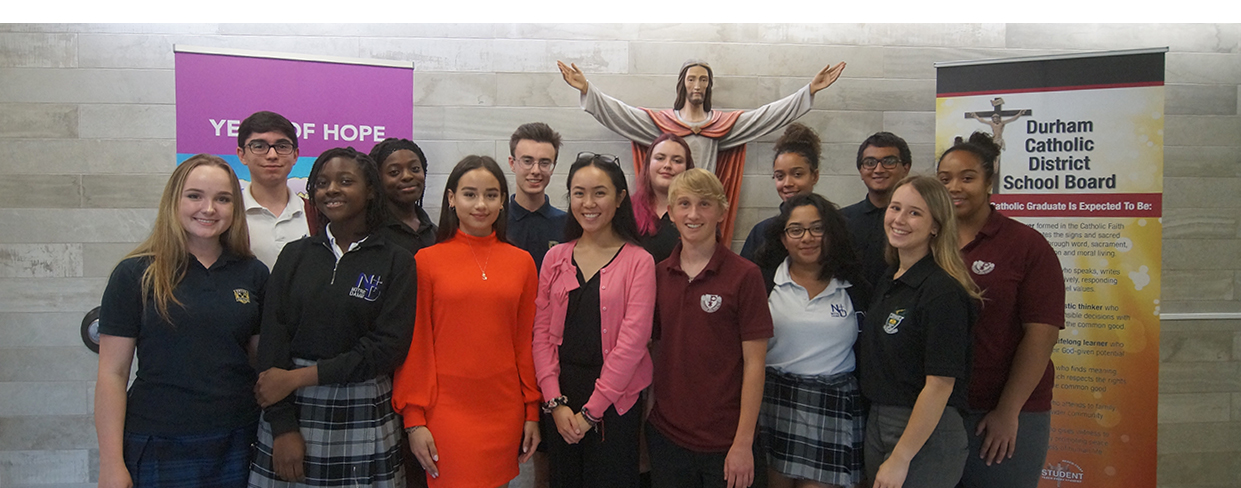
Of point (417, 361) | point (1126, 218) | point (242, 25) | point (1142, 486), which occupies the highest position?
point (242, 25)

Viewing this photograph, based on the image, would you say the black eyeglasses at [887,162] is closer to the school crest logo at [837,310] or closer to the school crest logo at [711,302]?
the school crest logo at [837,310]

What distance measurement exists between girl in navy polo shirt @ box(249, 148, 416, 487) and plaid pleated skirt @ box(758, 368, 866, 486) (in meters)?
1.22

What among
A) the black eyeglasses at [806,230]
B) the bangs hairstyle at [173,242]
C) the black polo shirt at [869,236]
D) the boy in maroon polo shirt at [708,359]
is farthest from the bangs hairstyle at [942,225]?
the bangs hairstyle at [173,242]

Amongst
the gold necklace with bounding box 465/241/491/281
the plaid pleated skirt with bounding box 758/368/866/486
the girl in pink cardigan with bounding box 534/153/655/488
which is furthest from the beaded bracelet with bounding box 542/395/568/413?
the plaid pleated skirt with bounding box 758/368/866/486

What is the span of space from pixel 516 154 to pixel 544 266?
1.03 m

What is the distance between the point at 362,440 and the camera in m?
1.99

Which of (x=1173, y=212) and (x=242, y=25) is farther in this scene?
(x=1173, y=212)

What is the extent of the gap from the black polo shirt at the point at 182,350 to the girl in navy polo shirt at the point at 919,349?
1.94m

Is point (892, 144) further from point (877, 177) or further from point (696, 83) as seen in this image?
point (696, 83)

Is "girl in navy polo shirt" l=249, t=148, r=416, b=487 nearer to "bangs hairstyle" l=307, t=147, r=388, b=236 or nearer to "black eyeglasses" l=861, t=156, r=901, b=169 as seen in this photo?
"bangs hairstyle" l=307, t=147, r=388, b=236

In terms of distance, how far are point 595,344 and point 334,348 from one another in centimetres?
78

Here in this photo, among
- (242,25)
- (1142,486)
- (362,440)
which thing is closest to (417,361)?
(362,440)

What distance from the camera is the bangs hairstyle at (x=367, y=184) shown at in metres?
2.08
